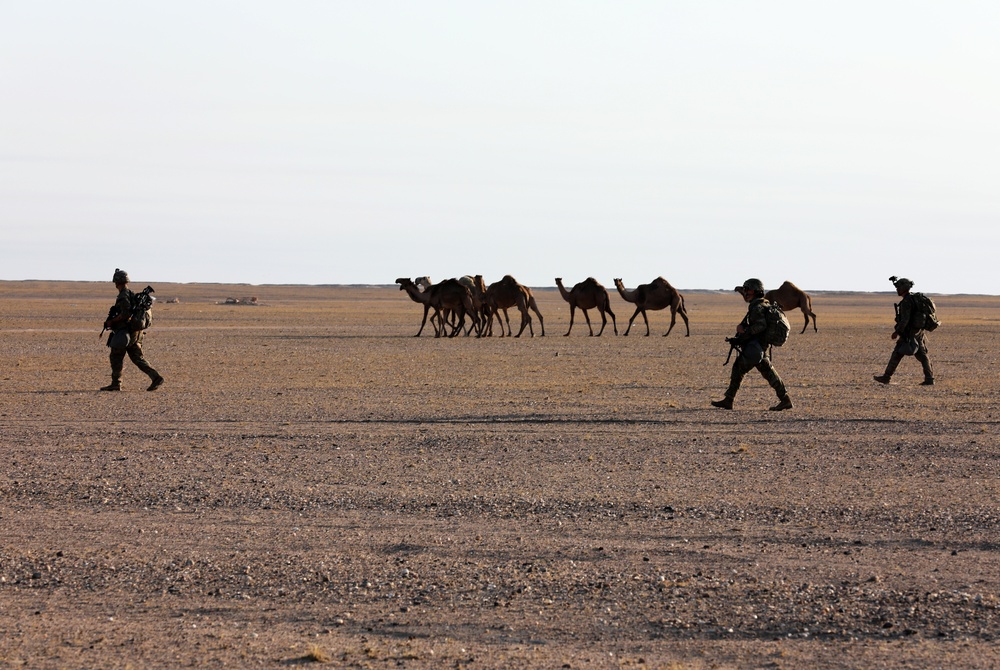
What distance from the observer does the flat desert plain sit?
6.97 m

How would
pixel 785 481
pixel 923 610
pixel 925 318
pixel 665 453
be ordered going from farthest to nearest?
1. pixel 925 318
2. pixel 665 453
3. pixel 785 481
4. pixel 923 610

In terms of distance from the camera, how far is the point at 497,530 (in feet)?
31.8

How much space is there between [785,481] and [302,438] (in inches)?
227

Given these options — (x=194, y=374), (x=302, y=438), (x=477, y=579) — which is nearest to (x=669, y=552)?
(x=477, y=579)

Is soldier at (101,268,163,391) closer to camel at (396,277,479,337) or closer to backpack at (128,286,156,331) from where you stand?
backpack at (128,286,156,331)

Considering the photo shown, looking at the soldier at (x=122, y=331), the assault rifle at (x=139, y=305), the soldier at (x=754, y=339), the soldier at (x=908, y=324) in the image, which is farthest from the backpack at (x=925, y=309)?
the soldier at (x=122, y=331)

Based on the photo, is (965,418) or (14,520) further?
(965,418)

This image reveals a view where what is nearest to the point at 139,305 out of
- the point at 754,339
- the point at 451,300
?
the point at 754,339

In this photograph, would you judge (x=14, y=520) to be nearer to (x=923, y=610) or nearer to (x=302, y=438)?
(x=302, y=438)

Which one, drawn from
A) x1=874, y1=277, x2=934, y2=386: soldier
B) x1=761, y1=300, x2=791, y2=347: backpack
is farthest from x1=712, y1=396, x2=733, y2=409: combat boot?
x1=874, y1=277, x2=934, y2=386: soldier

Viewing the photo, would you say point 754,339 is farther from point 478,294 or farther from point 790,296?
point 790,296

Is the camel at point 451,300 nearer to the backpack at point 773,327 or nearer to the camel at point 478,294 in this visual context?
the camel at point 478,294

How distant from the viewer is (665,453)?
13.8 meters

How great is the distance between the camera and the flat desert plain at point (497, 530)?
22.9ft
